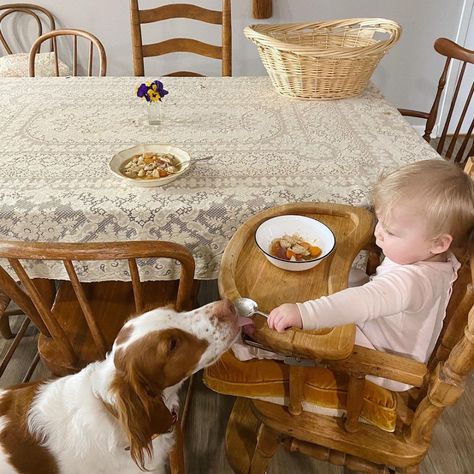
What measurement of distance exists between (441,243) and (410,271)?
0.09 m

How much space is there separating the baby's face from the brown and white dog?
379 millimetres

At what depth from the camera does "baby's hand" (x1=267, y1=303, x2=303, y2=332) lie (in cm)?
81

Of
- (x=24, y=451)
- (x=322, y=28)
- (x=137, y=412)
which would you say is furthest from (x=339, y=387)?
(x=322, y=28)

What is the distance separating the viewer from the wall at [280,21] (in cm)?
281

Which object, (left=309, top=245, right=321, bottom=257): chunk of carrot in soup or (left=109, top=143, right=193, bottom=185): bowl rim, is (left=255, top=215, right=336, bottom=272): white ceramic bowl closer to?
(left=309, top=245, right=321, bottom=257): chunk of carrot in soup

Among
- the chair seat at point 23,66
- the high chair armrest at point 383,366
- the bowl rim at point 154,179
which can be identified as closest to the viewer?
the high chair armrest at point 383,366

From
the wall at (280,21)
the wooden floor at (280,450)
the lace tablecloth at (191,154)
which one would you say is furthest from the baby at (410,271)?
the wall at (280,21)

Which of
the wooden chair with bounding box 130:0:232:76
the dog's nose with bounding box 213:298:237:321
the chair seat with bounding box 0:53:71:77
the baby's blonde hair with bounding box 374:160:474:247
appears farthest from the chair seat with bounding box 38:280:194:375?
the chair seat with bounding box 0:53:71:77

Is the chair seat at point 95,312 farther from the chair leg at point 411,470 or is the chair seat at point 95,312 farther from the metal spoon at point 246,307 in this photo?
the chair leg at point 411,470

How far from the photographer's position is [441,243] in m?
0.91

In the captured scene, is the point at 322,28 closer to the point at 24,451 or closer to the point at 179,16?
the point at 179,16

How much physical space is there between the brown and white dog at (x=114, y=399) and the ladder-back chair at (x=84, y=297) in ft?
0.32

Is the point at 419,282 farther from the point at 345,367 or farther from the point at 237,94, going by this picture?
the point at 237,94

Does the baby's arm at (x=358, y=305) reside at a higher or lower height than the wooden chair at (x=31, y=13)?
lower
